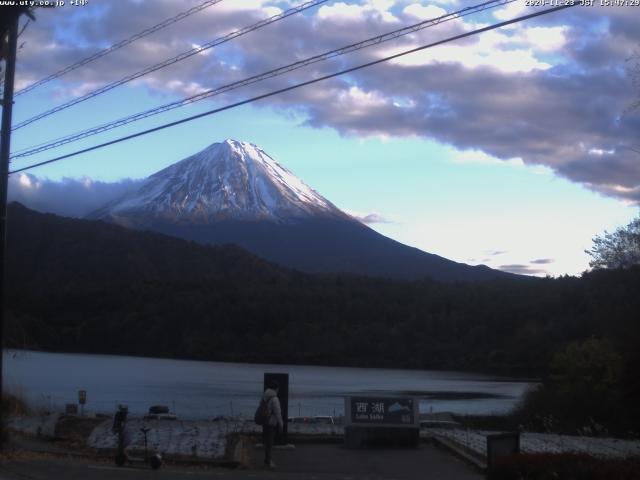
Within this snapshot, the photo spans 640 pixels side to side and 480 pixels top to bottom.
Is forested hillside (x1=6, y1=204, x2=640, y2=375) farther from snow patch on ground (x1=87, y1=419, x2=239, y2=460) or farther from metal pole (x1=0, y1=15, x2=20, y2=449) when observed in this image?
metal pole (x1=0, y1=15, x2=20, y2=449)

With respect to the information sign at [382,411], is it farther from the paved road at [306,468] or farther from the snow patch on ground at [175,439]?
the snow patch on ground at [175,439]

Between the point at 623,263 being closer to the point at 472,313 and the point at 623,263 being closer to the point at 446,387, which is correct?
the point at 446,387

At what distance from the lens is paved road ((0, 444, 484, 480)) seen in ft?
42.0

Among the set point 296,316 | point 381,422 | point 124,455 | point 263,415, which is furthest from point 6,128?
point 296,316

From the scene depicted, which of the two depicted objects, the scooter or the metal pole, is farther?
the metal pole

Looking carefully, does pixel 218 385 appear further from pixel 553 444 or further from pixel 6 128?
pixel 6 128

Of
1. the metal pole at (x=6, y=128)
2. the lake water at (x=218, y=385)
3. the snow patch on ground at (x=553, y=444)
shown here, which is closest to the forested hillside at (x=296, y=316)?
the lake water at (x=218, y=385)

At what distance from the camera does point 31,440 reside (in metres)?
17.8

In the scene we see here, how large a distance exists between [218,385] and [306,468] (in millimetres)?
61282

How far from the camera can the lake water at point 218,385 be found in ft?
176

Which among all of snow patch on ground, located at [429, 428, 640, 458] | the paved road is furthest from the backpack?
snow patch on ground, located at [429, 428, 640, 458]

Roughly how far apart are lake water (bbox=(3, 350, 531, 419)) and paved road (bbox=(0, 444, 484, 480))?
46.4 ft

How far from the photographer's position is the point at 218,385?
2945 inches

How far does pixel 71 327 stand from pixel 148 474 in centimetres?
11315
